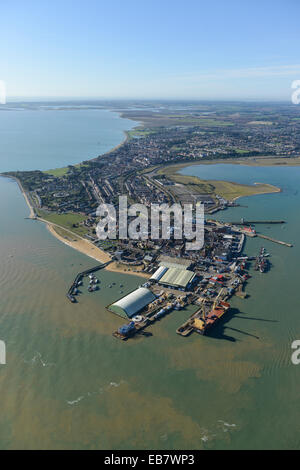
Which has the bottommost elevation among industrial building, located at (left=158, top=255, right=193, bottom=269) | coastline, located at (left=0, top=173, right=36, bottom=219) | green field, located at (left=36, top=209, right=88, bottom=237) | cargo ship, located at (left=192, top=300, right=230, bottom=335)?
cargo ship, located at (left=192, top=300, right=230, bottom=335)

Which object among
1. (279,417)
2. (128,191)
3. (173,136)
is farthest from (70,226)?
(173,136)

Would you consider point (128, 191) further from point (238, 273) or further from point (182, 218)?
point (238, 273)

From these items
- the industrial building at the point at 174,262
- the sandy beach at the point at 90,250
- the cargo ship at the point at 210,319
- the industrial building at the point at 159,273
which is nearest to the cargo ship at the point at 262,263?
the industrial building at the point at 174,262

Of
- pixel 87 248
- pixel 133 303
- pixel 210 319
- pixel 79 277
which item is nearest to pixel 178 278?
pixel 133 303

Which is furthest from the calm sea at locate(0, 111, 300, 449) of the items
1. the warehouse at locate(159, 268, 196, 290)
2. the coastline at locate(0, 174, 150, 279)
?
the warehouse at locate(159, 268, 196, 290)

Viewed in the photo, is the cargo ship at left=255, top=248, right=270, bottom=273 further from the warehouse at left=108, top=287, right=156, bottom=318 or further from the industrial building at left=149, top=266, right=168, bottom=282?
the warehouse at left=108, top=287, right=156, bottom=318

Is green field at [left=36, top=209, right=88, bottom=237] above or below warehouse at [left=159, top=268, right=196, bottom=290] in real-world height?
above

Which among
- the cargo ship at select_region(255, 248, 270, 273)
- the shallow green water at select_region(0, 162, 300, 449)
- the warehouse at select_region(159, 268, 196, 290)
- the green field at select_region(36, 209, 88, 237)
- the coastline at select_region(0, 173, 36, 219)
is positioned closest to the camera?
the shallow green water at select_region(0, 162, 300, 449)

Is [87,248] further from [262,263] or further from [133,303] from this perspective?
[262,263]
